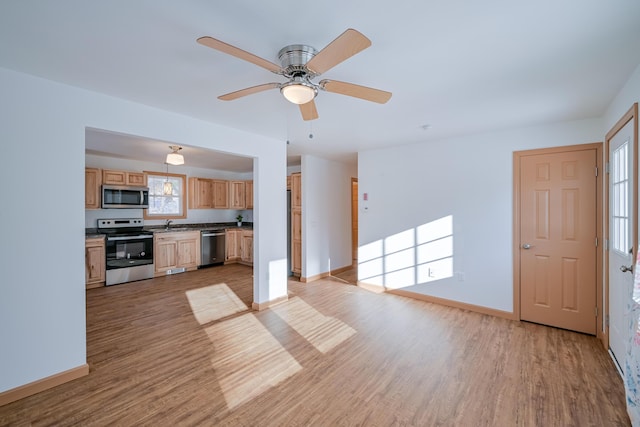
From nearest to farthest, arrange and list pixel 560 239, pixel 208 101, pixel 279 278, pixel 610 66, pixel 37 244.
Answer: pixel 610 66
pixel 37 244
pixel 208 101
pixel 560 239
pixel 279 278

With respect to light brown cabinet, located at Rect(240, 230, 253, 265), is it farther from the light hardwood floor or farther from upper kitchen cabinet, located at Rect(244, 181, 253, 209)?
the light hardwood floor

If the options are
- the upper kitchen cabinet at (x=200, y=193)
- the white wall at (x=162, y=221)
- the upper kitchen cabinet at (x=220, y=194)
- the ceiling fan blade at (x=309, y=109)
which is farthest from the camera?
the upper kitchen cabinet at (x=220, y=194)

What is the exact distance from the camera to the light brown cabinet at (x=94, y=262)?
488 centimetres

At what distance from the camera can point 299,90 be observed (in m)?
1.78

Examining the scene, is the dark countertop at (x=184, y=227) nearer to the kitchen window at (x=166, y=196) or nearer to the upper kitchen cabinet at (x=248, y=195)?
the kitchen window at (x=166, y=196)

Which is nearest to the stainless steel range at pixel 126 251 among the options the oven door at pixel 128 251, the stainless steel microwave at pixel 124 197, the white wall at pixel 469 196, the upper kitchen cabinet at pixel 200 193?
the oven door at pixel 128 251

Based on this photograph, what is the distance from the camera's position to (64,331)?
2328 mm

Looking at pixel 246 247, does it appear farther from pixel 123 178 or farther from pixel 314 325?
pixel 314 325

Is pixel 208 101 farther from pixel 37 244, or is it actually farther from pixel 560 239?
pixel 560 239

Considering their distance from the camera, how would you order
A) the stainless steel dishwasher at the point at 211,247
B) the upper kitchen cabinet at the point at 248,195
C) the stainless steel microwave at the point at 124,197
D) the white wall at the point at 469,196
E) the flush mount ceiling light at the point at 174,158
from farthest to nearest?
the upper kitchen cabinet at the point at 248,195 < the stainless steel dishwasher at the point at 211,247 < the stainless steel microwave at the point at 124,197 < the flush mount ceiling light at the point at 174,158 < the white wall at the point at 469,196

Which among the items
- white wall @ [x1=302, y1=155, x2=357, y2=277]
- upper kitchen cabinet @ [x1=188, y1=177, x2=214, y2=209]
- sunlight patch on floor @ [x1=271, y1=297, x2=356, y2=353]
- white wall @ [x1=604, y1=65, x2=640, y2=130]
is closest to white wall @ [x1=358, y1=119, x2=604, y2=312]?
white wall @ [x1=604, y1=65, x2=640, y2=130]

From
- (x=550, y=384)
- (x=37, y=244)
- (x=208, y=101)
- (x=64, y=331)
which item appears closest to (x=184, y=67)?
(x=208, y=101)

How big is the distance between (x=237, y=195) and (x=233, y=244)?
4.38ft

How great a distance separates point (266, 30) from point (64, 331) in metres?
2.77
